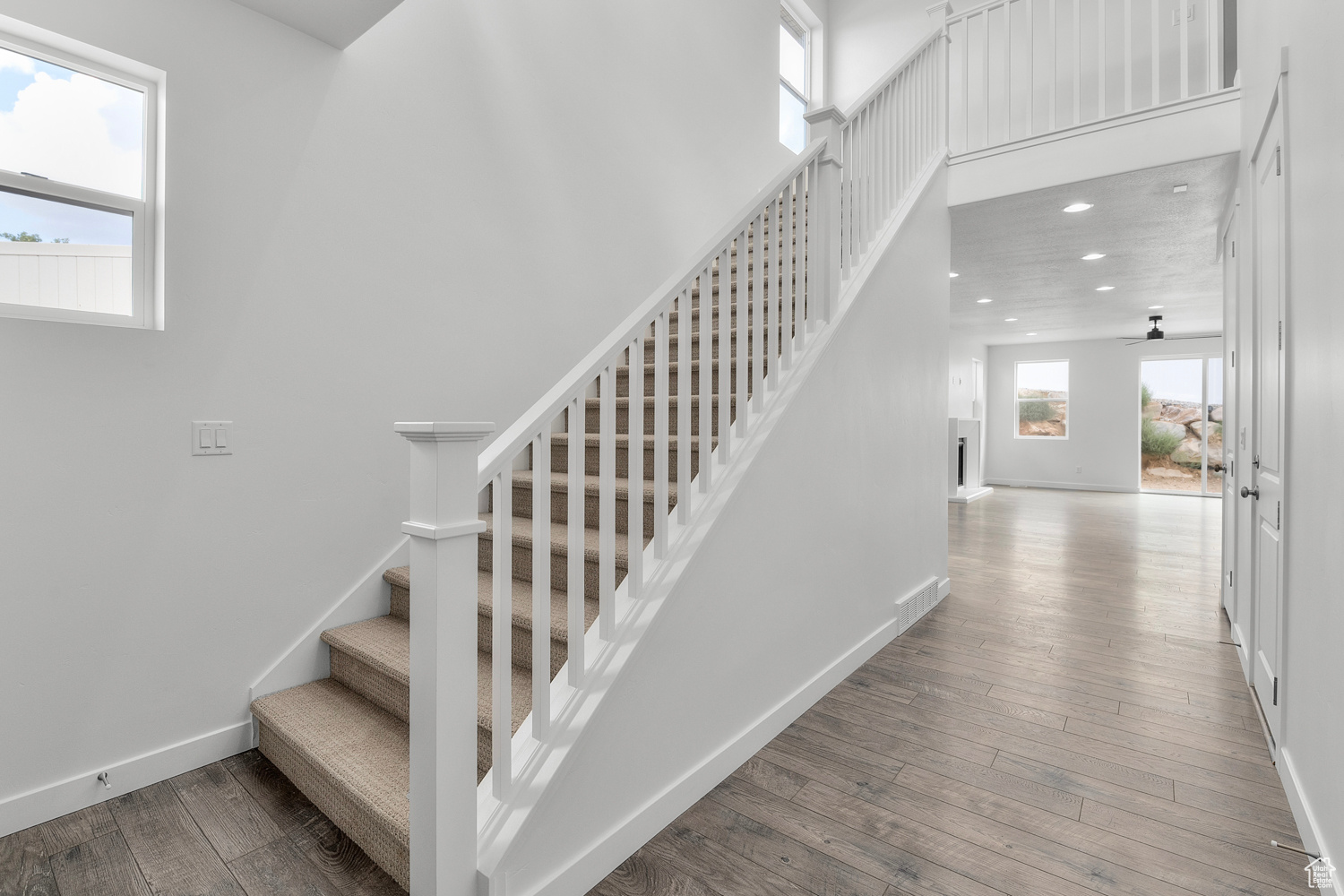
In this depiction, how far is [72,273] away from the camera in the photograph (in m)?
1.92

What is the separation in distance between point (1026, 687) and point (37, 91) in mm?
3961

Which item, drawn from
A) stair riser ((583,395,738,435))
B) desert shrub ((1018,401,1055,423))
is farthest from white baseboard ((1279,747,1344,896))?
desert shrub ((1018,401,1055,423))

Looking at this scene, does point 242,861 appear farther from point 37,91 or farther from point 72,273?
Result: point 37,91

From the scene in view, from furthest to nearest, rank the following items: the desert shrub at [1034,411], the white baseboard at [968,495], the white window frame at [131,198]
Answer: the desert shrub at [1034,411]
the white baseboard at [968,495]
the white window frame at [131,198]

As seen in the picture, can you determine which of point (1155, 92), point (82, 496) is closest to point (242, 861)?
point (82, 496)

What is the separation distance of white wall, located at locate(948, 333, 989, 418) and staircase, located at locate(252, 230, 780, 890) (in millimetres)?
8181

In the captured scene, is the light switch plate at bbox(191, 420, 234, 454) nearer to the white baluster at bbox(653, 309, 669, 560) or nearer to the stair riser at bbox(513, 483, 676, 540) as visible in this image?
the stair riser at bbox(513, 483, 676, 540)

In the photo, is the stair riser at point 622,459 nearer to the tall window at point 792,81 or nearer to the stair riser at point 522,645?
the stair riser at point 522,645

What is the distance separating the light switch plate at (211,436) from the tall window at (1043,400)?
38.9ft

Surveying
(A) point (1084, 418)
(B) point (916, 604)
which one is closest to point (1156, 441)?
(A) point (1084, 418)

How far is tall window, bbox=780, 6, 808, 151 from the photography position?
5750 mm

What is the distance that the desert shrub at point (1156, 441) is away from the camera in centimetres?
1020

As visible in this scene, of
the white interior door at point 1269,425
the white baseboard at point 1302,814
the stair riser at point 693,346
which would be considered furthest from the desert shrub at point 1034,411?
the white baseboard at point 1302,814

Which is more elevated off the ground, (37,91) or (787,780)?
(37,91)
